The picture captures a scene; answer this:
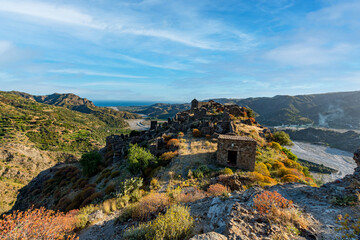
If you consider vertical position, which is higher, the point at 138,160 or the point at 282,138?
the point at 282,138

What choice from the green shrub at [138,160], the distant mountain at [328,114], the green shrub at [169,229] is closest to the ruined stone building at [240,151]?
the green shrub at [138,160]

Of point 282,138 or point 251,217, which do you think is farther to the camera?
point 282,138

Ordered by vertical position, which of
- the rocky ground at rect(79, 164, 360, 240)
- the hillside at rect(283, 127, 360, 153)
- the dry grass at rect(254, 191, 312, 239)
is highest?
the dry grass at rect(254, 191, 312, 239)

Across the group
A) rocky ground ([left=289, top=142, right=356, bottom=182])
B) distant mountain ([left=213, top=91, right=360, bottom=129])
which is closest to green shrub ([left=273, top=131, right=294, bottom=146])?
rocky ground ([left=289, top=142, right=356, bottom=182])

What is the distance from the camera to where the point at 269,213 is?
4.30 m

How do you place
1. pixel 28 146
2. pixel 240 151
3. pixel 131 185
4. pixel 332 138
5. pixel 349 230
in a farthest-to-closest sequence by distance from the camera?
1. pixel 332 138
2. pixel 28 146
3. pixel 240 151
4. pixel 131 185
5. pixel 349 230

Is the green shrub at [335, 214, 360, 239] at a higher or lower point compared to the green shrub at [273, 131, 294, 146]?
higher

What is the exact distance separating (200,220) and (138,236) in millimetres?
2218

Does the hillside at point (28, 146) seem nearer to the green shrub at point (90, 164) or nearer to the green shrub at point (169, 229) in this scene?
the green shrub at point (90, 164)

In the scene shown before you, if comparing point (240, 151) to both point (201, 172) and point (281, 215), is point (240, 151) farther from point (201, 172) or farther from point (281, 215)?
point (281, 215)

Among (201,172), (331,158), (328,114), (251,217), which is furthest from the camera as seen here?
(328,114)

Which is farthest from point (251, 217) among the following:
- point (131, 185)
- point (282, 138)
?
point (282, 138)

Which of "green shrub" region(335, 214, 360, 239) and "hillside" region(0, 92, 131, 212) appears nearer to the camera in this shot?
"green shrub" region(335, 214, 360, 239)

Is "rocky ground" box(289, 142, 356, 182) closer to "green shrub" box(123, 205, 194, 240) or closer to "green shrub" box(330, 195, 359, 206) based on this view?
"green shrub" box(330, 195, 359, 206)
